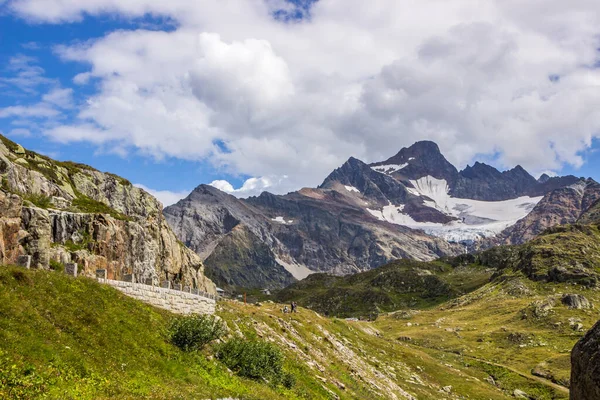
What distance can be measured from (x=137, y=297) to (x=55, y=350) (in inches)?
584

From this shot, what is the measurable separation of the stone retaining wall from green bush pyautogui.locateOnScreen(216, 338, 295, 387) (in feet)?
21.6

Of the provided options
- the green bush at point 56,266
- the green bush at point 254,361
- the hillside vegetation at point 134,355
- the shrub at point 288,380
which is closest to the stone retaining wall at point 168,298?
the hillside vegetation at point 134,355

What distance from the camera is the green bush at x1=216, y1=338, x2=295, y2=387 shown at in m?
34.5

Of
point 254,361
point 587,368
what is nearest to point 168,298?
point 254,361

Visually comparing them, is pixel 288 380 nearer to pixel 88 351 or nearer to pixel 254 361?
pixel 254 361

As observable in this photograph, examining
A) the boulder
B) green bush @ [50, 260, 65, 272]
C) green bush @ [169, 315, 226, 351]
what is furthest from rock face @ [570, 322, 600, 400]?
the boulder

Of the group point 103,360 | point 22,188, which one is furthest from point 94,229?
point 103,360

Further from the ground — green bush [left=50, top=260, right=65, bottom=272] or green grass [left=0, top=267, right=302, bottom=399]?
green bush [left=50, top=260, right=65, bottom=272]

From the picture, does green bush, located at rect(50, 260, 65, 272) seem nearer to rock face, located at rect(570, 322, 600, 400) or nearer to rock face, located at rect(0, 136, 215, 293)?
rock face, located at rect(0, 136, 215, 293)

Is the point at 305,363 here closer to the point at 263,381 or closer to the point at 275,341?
the point at 275,341

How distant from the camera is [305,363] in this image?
156ft

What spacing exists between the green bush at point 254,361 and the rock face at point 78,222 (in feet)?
40.9

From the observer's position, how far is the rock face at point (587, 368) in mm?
18875

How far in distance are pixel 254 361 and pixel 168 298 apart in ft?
32.6
